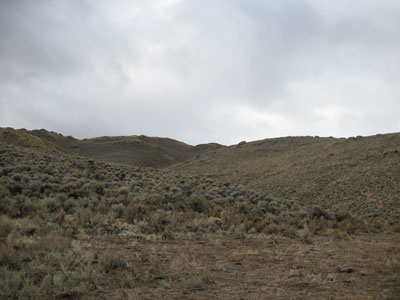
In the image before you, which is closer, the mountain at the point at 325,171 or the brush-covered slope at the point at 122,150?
the mountain at the point at 325,171

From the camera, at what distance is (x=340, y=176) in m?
28.4

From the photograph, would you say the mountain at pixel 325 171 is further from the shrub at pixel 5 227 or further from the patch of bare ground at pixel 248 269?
the shrub at pixel 5 227

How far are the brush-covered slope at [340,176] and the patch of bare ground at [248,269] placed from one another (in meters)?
12.1

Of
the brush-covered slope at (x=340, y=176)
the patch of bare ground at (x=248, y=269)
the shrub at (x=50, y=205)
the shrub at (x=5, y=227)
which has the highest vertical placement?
the brush-covered slope at (x=340, y=176)

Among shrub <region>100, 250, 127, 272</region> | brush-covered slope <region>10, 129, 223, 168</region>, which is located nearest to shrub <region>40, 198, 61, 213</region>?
shrub <region>100, 250, 127, 272</region>

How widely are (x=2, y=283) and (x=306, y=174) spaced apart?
102ft

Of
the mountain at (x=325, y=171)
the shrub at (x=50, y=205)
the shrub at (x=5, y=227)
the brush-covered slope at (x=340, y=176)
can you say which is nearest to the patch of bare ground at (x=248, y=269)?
the shrub at (x=5, y=227)

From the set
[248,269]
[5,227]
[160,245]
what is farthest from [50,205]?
[248,269]

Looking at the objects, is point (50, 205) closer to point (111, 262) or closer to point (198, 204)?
point (111, 262)

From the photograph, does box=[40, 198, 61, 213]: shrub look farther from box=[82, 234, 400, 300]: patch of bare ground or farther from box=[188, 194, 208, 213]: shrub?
box=[188, 194, 208, 213]: shrub

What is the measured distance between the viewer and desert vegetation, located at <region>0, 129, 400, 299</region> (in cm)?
545

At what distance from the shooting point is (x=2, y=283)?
185 inches

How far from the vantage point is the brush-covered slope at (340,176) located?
70.3 feet

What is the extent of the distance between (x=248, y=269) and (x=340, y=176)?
80.5ft
